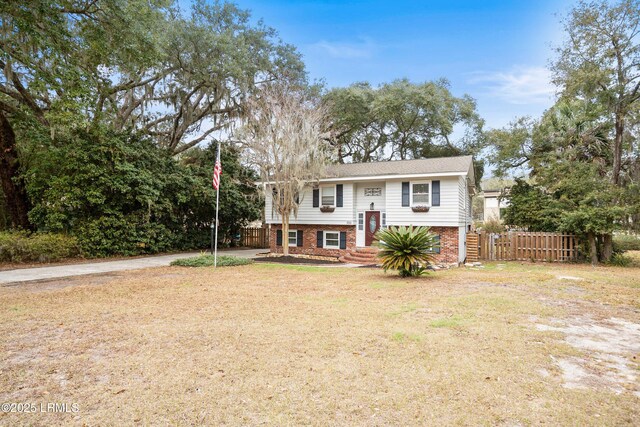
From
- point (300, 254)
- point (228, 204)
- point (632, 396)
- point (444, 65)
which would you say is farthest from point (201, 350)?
point (444, 65)

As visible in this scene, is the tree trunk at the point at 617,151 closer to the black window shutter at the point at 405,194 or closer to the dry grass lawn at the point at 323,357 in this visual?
the black window shutter at the point at 405,194

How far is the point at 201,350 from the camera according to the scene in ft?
14.4

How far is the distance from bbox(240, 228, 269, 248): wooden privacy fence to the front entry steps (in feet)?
30.0

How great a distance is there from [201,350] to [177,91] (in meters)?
18.5

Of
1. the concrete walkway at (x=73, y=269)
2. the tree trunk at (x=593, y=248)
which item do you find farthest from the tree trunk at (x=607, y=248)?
the concrete walkway at (x=73, y=269)

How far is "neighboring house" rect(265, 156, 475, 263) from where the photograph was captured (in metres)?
14.9

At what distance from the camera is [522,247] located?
635 inches

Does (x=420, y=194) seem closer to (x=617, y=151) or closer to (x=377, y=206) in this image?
(x=377, y=206)

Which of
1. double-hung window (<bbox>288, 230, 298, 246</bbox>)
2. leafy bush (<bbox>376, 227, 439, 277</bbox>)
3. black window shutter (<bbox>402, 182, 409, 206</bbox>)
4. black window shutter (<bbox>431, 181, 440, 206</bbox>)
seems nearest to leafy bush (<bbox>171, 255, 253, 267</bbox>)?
double-hung window (<bbox>288, 230, 298, 246</bbox>)

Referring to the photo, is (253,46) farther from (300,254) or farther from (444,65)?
(444,65)

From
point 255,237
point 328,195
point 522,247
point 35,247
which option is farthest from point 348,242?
point 35,247

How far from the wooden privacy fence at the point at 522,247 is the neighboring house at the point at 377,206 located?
87 centimetres

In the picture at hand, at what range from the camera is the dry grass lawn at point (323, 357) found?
9.76 ft

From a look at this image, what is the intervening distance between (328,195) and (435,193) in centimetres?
521
